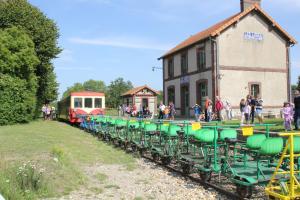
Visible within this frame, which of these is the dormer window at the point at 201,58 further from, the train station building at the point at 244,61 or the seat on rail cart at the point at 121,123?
the seat on rail cart at the point at 121,123

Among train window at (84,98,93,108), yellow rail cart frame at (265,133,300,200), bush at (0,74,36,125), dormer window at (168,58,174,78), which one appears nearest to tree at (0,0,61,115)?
train window at (84,98,93,108)

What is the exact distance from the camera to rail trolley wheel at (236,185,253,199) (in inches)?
302

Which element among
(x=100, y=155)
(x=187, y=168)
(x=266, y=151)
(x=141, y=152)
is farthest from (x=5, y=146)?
(x=266, y=151)

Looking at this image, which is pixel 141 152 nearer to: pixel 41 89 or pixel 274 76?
pixel 274 76

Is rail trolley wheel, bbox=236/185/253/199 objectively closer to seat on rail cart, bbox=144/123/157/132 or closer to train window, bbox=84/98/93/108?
seat on rail cart, bbox=144/123/157/132

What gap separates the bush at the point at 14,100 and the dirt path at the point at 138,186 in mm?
18633

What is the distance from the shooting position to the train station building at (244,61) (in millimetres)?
32031

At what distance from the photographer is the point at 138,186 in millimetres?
9539

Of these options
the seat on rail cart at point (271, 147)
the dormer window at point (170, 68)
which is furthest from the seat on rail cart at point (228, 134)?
the dormer window at point (170, 68)

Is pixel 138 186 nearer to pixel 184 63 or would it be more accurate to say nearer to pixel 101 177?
pixel 101 177

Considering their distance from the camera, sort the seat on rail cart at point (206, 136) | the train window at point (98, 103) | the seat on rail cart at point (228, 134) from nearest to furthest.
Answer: the seat on rail cart at point (206, 136) → the seat on rail cart at point (228, 134) → the train window at point (98, 103)

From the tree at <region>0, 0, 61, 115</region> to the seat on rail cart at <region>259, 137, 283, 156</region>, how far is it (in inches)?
1164

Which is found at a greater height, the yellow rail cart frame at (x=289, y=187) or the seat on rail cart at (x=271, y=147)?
the seat on rail cart at (x=271, y=147)

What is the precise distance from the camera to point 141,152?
1444cm
